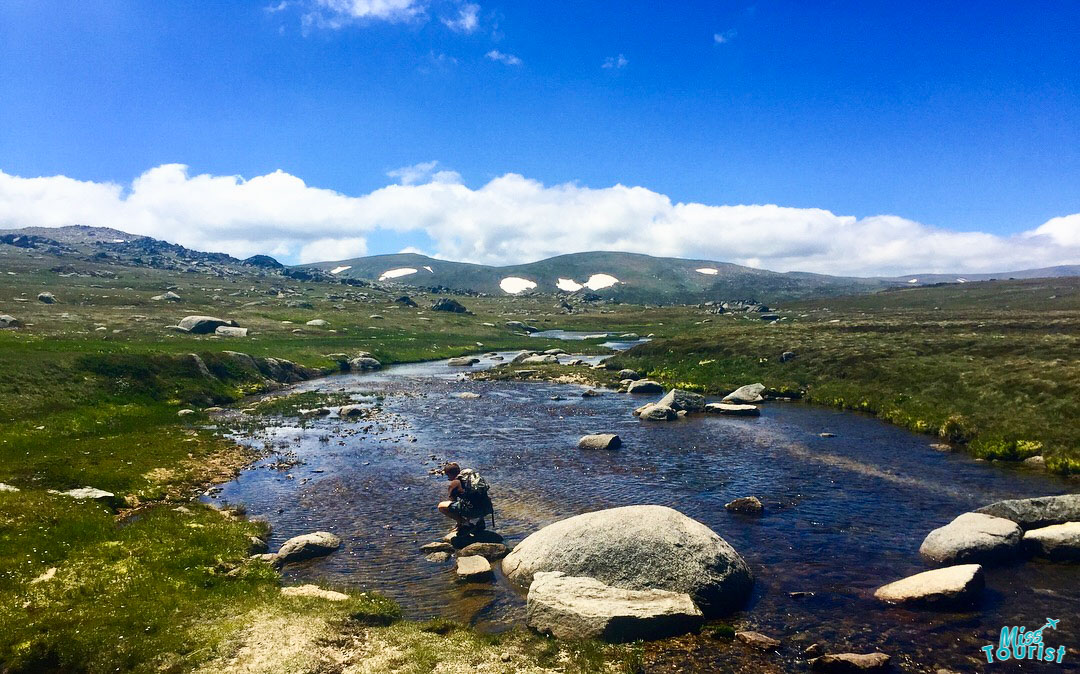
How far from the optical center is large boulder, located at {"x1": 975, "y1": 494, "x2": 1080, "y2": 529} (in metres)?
21.0

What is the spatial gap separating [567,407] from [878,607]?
3844cm

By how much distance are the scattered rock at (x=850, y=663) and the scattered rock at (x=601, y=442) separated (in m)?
24.0

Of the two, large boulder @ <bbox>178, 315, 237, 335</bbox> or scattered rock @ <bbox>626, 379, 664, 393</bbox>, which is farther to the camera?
large boulder @ <bbox>178, 315, 237, 335</bbox>

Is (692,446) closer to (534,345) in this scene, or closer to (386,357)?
(386,357)

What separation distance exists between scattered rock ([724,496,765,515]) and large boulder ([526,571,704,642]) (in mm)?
10004

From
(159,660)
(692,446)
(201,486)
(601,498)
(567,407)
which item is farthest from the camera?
(567,407)

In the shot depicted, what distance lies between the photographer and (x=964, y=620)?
15812 mm

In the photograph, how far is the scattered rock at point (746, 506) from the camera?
83.1ft

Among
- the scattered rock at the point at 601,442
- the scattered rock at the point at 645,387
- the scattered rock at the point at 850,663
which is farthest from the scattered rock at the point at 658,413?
the scattered rock at the point at 850,663

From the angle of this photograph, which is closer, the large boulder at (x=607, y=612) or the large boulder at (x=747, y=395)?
the large boulder at (x=607, y=612)

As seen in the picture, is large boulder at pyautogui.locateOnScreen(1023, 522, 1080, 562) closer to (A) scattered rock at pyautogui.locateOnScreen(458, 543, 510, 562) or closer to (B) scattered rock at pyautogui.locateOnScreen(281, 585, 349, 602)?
(A) scattered rock at pyautogui.locateOnScreen(458, 543, 510, 562)

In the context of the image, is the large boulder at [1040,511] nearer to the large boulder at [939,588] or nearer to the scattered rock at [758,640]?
the large boulder at [939,588]

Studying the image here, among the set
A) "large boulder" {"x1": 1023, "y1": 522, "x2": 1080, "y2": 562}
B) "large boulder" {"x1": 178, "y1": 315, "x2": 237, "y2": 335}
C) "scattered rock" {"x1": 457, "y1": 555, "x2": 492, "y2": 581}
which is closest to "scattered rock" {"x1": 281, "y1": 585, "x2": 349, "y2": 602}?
"scattered rock" {"x1": 457, "y1": 555, "x2": 492, "y2": 581}

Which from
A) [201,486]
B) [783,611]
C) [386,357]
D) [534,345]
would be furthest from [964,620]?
[534,345]
